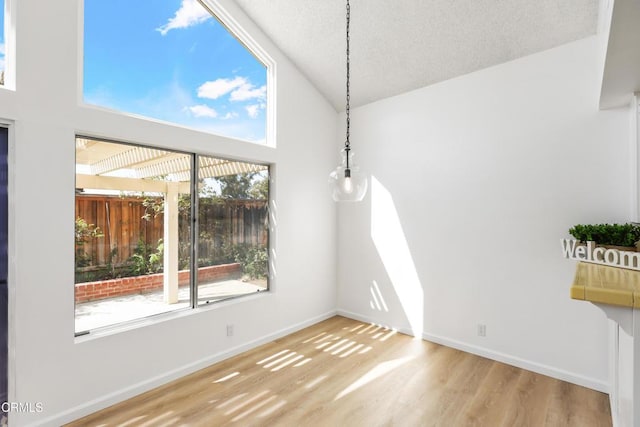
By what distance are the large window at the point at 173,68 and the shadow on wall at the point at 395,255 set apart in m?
1.74

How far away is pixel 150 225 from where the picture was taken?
2887mm

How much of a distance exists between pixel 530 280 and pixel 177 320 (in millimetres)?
3299

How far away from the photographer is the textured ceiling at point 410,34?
108 inches

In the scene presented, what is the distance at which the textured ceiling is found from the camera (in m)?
2.75

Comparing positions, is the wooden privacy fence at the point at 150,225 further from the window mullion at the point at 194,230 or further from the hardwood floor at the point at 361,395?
the hardwood floor at the point at 361,395

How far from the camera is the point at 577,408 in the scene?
8.12ft

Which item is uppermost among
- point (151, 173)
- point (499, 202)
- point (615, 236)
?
point (151, 173)

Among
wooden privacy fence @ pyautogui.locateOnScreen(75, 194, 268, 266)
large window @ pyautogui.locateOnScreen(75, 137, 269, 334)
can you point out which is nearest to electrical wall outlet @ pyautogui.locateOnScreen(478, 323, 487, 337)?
large window @ pyautogui.locateOnScreen(75, 137, 269, 334)

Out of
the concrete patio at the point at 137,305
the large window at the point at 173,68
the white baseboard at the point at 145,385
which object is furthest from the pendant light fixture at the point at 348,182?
the white baseboard at the point at 145,385

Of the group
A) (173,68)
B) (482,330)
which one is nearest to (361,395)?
(482,330)

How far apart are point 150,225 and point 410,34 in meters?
3.07

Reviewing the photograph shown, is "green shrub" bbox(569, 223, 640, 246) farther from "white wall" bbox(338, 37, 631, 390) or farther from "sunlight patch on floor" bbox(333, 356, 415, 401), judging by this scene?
"sunlight patch on floor" bbox(333, 356, 415, 401)

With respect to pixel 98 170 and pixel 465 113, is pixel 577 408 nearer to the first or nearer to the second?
pixel 465 113

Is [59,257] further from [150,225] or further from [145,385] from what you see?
[145,385]
